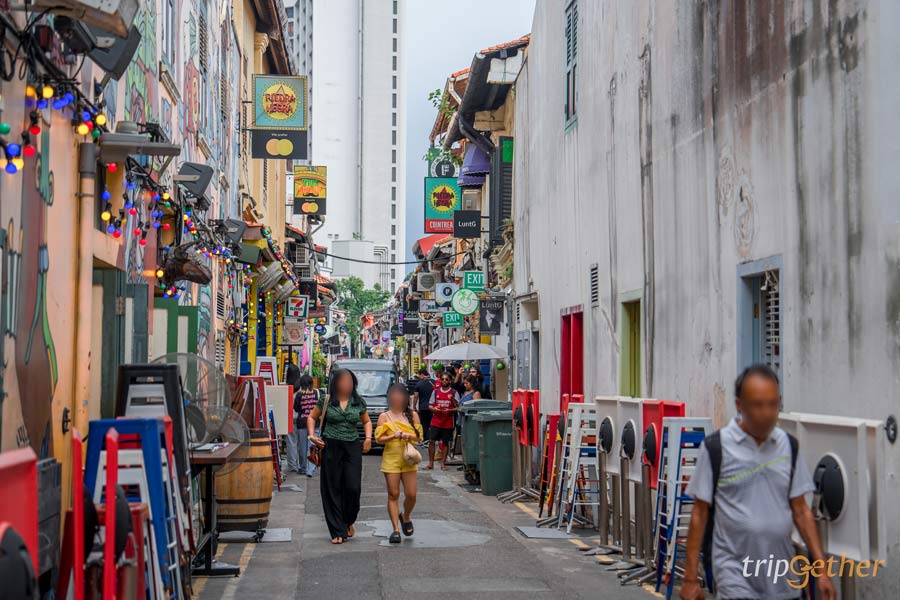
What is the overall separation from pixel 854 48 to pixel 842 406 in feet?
8.22

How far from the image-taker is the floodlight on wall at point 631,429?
36.8 feet

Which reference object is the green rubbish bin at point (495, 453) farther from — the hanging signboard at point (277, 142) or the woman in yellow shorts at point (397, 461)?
the hanging signboard at point (277, 142)

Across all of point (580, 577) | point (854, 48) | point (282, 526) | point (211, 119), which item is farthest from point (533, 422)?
point (854, 48)

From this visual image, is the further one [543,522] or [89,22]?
[543,522]

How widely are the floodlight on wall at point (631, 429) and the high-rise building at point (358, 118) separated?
366 feet

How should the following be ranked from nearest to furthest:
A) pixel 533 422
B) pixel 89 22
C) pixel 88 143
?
pixel 89 22 → pixel 88 143 → pixel 533 422

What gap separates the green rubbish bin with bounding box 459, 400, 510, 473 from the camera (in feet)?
62.2

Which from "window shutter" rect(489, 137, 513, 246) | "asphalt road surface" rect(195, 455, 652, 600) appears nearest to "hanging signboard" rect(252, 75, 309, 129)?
"window shutter" rect(489, 137, 513, 246)

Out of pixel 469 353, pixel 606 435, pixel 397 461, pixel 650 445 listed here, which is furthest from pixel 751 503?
pixel 469 353

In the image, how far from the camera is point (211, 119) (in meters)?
19.6

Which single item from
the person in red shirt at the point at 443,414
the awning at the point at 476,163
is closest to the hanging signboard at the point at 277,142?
the awning at the point at 476,163

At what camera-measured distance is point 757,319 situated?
34.1 feet

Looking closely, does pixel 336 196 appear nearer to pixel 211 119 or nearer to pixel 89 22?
pixel 211 119

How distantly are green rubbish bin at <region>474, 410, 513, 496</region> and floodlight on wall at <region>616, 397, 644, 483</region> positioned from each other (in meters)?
5.86
